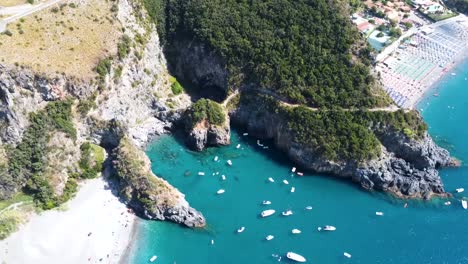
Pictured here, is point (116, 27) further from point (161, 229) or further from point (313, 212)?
point (313, 212)

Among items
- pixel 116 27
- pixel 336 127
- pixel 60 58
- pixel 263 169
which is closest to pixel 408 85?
pixel 336 127

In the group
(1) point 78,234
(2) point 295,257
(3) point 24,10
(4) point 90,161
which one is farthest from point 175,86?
(2) point 295,257

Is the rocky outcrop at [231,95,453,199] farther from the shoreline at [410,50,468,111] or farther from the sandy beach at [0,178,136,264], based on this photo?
the sandy beach at [0,178,136,264]

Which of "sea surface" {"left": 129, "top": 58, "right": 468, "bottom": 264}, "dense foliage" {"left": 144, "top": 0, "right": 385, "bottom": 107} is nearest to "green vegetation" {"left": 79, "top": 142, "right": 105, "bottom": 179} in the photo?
"sea surface" {"left": 129, "top": 58, "right": 468, "bottom": 264}

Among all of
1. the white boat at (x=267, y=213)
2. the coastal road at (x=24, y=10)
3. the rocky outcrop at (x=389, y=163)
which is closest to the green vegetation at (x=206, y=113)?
the rocky outcrop at (x=389, y=163)

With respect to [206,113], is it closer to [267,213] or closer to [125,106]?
[125,106]

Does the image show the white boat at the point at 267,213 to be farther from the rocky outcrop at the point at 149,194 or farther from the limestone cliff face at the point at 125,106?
the limestone cliff face at the point at 125,106
